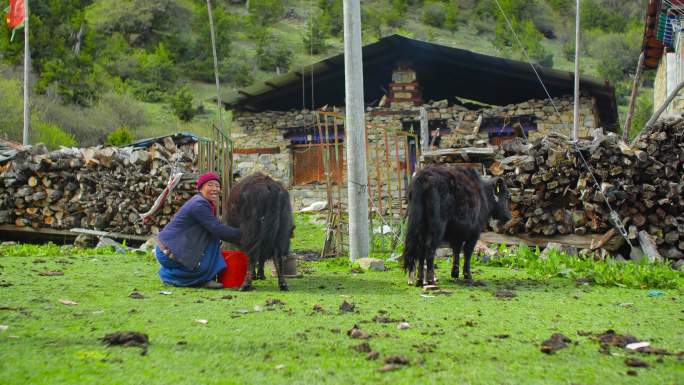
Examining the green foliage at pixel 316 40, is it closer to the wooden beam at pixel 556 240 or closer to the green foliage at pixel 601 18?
the green foliage at pixel 601 18

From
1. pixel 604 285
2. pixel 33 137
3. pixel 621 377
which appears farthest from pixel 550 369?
pixel 33 137

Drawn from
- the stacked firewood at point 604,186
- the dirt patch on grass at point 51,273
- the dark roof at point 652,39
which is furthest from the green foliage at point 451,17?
the dirt patch on grass at point 51,273

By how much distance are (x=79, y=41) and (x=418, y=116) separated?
91.5 feet

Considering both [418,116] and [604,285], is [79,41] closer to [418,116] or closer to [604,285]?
[418,116]

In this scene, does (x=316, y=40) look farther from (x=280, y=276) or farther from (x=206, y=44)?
(x=280, y=276)

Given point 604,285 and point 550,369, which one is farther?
point 604,285

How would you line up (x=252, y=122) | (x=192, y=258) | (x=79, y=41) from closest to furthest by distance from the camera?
(x=192, y=258)
(x=252, y=122)
(x=79, y=41)

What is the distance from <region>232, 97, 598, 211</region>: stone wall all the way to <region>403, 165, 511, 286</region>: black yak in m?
7.38

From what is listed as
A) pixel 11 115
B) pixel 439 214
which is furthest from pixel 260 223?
pixel 11 115

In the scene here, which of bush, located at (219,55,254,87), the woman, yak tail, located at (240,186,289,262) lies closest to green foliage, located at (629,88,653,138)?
bush, located at (219,55,254,87)

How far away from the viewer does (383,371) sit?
3271mm

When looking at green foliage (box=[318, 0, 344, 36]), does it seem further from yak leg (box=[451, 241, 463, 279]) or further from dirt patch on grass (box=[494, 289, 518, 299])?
dirt patch on grass (box=[494, 289, 518, 299])

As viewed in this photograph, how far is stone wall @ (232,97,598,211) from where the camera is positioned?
1566 centimetres

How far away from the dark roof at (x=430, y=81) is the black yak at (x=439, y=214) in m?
9.33
